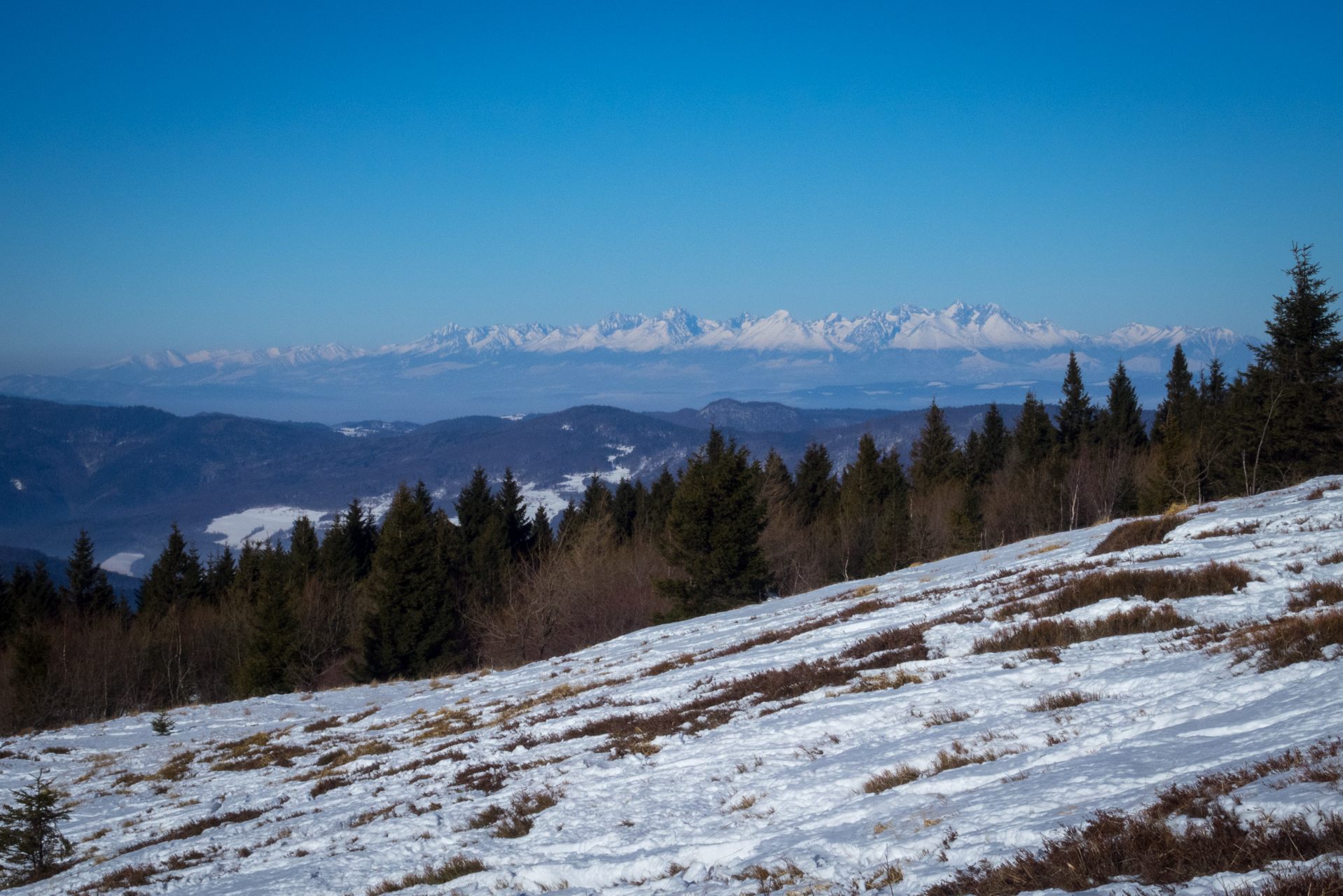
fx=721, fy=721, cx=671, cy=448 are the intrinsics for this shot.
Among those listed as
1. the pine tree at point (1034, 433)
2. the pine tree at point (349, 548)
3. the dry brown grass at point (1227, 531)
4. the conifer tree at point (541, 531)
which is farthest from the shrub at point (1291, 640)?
the pine tree at point (1034, 433)

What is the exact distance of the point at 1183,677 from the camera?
802cm

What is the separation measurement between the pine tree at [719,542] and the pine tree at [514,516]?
31626 millimetres

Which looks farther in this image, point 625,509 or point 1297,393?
point 625,509

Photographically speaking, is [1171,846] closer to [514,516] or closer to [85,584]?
[514,516]

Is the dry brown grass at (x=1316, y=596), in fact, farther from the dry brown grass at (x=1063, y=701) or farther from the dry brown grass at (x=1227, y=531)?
the dry brown grass at (x=1227, y=531)

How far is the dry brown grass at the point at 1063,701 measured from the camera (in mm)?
8281

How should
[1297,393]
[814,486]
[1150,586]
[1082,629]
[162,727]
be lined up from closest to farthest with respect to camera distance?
[1082,629]
[1150,586]
[162,727]
[1297,393]
[814,486]

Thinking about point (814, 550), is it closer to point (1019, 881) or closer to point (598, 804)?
point (598, 804)

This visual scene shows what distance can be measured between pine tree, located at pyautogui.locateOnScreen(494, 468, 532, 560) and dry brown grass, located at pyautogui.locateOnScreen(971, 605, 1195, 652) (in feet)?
207

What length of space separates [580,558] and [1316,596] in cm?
4303

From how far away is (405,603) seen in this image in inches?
1764

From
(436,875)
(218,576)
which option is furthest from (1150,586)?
(218,576)

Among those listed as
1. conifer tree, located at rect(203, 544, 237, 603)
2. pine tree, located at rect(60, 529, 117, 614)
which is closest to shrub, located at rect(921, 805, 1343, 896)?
conifer tree, located at rect(203, 544, 237, 603)

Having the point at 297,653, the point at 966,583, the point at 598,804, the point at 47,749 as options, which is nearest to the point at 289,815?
the point at 598,804
